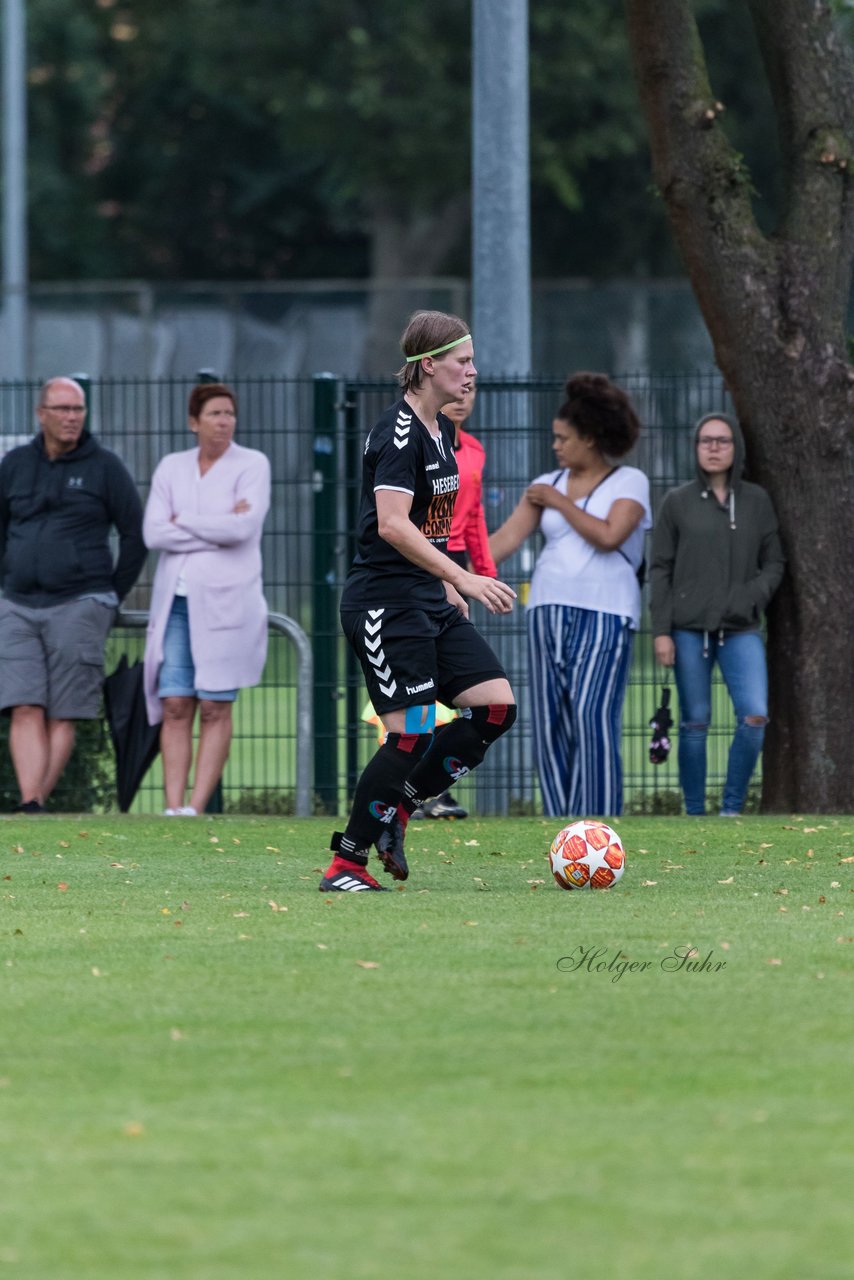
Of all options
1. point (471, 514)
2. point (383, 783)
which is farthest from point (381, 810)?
point (471, 514)

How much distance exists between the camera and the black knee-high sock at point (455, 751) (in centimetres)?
820

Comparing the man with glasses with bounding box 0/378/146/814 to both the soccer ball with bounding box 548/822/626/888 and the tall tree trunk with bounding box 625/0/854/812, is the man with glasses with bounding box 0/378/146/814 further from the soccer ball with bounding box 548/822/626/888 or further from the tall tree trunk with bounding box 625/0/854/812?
the soccer ball with bounding box 548/822/626/888

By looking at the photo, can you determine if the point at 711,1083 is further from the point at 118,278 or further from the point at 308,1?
the point at 118,278

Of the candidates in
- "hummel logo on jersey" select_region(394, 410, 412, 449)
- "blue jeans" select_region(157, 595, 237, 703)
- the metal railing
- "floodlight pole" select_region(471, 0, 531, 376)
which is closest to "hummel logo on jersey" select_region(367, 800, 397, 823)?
"hummel logo on jersey" select_region(394, 410, 412, 449)

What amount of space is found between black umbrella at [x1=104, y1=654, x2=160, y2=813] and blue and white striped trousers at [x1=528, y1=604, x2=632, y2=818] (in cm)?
200

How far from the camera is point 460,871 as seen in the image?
899 centimetres

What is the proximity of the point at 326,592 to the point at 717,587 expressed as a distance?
2409 mm

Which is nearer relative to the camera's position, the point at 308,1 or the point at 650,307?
the point at 650,307

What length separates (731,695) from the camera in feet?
37.1

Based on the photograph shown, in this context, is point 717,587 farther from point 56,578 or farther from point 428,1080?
point 428,1080

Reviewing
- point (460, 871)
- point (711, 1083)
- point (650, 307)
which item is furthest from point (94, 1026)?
point (650, 307)

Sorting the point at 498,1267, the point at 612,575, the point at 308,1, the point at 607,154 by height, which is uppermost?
the point at 308,1

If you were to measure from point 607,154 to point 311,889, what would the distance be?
3251 cm

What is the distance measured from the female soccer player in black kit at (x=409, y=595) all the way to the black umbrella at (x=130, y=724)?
12.6 feet
